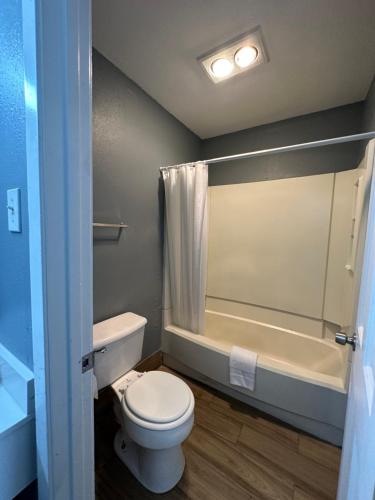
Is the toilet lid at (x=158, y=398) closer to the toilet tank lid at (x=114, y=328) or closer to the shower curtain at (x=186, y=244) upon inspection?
the toilet tank lid at (x=114, y=328)

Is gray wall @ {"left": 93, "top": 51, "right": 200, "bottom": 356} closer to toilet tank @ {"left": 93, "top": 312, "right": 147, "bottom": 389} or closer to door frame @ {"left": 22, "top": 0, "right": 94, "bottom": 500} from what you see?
toilet tank @ {"left": 93, "top": 312, "right": 147, "bottom": 389}

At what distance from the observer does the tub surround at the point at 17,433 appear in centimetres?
55

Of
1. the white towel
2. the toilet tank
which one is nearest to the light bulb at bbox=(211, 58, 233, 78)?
the toilet tank

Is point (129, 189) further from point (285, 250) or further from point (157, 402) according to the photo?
point (285, 250)

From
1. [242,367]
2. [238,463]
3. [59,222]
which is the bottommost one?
[238,463]

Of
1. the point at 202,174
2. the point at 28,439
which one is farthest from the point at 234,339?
the point at 28,439

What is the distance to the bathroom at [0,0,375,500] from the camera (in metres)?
0.55

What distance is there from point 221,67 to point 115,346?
6.35 feet

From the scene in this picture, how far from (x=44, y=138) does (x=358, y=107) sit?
2.34 metres

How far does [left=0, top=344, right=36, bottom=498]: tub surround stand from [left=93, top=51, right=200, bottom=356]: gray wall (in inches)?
29.9

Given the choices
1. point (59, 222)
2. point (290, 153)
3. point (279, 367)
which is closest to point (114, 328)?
point (59, 222)

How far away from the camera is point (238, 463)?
1.21 m

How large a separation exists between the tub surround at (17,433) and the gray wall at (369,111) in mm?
2186

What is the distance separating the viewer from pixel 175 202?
183 cm
